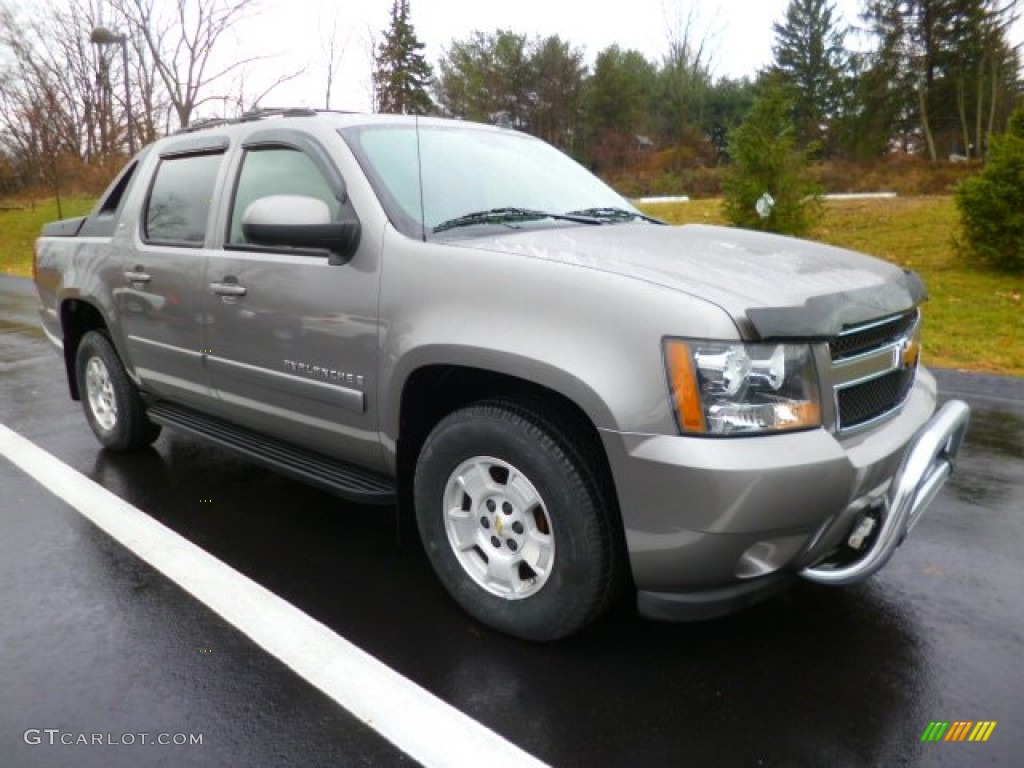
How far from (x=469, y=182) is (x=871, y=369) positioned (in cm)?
177

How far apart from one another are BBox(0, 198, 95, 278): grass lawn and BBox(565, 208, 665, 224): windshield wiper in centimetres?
2104

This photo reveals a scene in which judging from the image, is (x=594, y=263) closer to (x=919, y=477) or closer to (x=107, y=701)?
(x=919, y=477)

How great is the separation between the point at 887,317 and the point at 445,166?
6.09ft

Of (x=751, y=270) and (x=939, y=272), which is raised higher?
(x=751, y=270)

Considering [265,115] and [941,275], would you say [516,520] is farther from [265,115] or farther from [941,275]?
[941,275]

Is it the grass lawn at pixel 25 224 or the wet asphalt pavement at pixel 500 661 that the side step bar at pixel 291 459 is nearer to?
the wet asphalt pavement at pixel 500 661

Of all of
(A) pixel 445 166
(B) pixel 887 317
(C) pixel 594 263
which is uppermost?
(A) pixel 445 166

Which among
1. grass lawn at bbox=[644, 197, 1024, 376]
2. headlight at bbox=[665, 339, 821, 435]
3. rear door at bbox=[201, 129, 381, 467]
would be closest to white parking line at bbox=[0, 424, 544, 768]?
rear door at bbox=[201, 129, 381, 467]

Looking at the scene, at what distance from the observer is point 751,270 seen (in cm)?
275

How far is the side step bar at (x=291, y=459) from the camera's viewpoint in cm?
330

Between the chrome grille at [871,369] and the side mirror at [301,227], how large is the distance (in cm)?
175

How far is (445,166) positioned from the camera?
11.8 ft

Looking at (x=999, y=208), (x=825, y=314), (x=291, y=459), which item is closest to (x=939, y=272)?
(x=999, y=208)

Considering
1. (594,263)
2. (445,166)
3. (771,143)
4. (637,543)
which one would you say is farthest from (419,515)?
(771,143)
